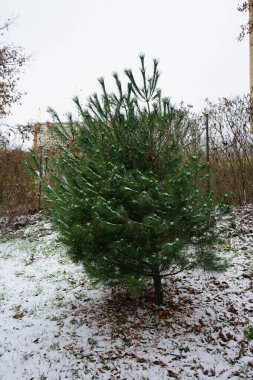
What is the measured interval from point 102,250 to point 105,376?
5.24 ft

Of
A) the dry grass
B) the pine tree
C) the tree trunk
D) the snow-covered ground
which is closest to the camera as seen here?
the snow-covered ground

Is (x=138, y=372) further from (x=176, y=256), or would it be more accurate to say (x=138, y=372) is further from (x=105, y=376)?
(x=176, y=256)

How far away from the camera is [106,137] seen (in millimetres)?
4871

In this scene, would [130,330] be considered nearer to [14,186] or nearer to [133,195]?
[133,195]

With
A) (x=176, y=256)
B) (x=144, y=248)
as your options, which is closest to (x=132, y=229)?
(x=144, y=248)

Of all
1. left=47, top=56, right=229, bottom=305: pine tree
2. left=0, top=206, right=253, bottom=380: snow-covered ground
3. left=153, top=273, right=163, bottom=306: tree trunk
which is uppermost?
left=47, top=56, right=229, bottom=305: pine tree

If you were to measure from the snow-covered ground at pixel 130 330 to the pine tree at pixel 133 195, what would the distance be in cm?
77

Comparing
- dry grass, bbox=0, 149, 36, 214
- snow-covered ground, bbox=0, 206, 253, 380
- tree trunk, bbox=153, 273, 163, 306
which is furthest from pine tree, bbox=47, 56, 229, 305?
dry grass, bbox=0, 149, 36, 214

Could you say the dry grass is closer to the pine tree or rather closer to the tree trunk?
the pine tree

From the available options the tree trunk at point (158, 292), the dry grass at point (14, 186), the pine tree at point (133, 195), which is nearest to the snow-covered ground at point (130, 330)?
the tree trunk at point (158, 292)

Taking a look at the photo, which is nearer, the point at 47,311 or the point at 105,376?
the point at 105,376

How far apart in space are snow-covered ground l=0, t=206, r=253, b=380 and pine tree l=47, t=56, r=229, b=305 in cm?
77

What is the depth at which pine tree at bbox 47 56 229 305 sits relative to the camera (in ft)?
14.1

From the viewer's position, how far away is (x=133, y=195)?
4.35 m
